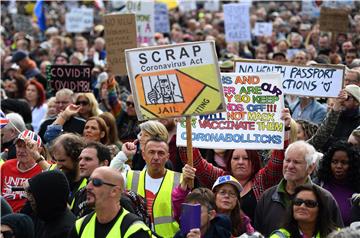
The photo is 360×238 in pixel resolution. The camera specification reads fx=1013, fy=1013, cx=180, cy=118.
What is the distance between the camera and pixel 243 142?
8.13 m

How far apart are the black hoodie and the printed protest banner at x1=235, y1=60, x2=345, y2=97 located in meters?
4.12

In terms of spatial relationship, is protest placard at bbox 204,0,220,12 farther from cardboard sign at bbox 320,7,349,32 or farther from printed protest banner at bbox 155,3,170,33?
cardboard sign at bbox 320,7,349,32

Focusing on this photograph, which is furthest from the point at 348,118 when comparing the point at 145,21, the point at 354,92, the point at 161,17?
the point at 161,17

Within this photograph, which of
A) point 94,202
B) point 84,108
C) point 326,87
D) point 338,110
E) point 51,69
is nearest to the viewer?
point 94,202

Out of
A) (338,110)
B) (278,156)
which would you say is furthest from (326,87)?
(278,156)

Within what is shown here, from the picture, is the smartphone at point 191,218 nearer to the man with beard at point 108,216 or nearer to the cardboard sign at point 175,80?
the man with beard at point 108,216

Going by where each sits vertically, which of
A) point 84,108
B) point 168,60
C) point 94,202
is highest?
point 168,60

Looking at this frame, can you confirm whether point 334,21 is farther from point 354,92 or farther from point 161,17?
point 354,92

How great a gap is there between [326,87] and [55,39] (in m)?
11.4

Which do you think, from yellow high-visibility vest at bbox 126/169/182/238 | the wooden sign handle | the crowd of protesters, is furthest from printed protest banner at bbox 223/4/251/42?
the wooden sign handle

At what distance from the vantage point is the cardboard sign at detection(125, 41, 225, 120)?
738 cm

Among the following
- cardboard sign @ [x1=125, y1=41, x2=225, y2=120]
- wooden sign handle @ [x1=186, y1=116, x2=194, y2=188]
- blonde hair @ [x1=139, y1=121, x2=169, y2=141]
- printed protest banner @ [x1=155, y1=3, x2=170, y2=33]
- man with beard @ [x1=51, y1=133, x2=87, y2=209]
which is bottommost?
printed protest banner @ [x1=155, y1=3, x2=170, y2=33]

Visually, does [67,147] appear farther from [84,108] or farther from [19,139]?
[84,108]

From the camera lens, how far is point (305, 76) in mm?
10211
